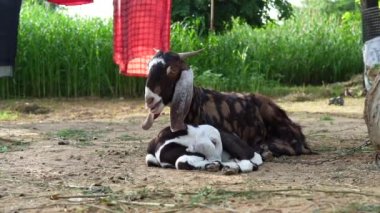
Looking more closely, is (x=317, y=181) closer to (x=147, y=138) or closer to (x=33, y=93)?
(x=147, y=138)

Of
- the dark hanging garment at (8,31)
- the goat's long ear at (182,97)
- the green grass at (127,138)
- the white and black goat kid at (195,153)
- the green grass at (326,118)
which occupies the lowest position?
the green grass at (127,138)

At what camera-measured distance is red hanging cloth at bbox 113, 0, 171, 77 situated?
582 centimetres

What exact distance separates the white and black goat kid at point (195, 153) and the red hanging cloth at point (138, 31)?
1.77 meters

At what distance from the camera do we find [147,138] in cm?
610

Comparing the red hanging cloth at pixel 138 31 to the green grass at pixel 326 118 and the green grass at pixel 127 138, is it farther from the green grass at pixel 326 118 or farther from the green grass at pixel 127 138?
the green grass at pixel 326 118

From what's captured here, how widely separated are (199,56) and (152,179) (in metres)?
8.31

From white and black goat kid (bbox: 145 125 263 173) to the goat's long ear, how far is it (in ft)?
0.34

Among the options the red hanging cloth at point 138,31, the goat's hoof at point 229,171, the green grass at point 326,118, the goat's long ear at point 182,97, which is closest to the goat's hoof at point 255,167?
the goat's hoof at point 229,171

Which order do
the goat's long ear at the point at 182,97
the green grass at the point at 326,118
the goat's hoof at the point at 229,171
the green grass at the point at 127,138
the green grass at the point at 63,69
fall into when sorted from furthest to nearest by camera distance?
1. the green grass at the point at 63,69
2. the green grass at the point at 326,118
3. the green grass at the point at 127,138
4. the goat's long ear at the point at 182,97
5. the goat's hoof at the point at 229,171

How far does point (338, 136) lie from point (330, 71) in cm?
793

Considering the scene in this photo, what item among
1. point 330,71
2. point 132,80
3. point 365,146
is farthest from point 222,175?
point 330,71

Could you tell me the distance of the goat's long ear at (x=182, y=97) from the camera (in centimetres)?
431

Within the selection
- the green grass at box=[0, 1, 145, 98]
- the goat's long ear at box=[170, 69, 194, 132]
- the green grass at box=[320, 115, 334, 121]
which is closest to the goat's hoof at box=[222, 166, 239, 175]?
the goat's long ear at box=[170, 69, 194, 132]

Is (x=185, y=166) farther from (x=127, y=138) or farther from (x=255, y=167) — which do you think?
(x=127, y=138)
